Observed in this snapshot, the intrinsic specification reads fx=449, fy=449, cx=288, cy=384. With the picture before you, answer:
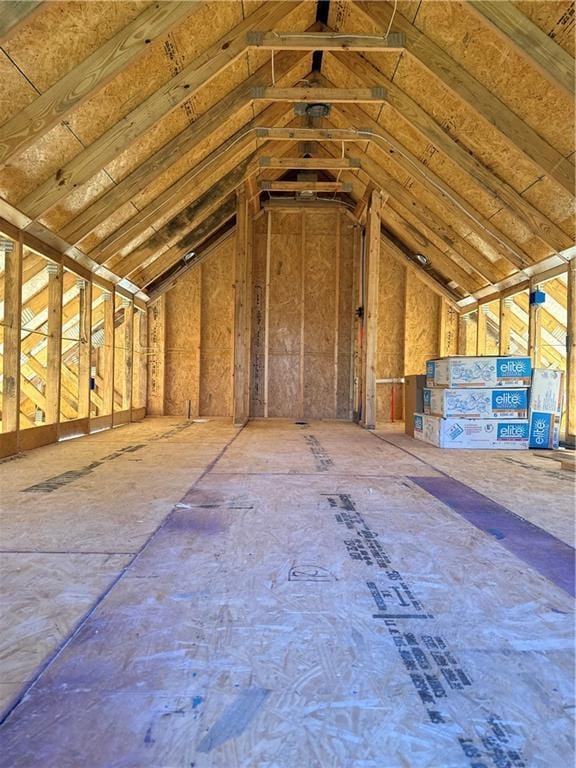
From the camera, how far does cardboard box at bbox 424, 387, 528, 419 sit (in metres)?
5.68

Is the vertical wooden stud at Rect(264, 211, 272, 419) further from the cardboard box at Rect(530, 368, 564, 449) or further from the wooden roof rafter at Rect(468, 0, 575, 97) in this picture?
the wooden roof rafter at Rect(468, 0, 575, 97)

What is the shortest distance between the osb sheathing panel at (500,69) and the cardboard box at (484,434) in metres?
3.08

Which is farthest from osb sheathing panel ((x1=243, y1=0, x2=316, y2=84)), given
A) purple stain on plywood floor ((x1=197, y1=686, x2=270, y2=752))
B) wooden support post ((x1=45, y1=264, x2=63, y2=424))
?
purple stain on plywood floor ((x1=197, y1=686, x2=270, y2=752))

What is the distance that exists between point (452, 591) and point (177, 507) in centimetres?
175

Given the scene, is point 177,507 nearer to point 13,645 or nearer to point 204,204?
point 13,645

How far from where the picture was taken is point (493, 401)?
5715 mm

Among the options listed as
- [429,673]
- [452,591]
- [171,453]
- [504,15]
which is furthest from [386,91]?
[429,673]

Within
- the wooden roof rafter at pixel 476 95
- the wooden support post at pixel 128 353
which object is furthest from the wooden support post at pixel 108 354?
the wooden roof rafter at pixel 476 95

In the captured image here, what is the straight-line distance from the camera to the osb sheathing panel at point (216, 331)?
9680mm

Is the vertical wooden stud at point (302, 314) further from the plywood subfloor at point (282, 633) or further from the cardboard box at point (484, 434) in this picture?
the plywood subfloor at point (282, 633)

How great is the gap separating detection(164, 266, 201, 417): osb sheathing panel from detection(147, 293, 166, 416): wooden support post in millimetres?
98

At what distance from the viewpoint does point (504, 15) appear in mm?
3539

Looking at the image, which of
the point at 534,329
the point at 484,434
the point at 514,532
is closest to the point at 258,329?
the point at 534,329

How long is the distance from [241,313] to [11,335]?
3.68m
